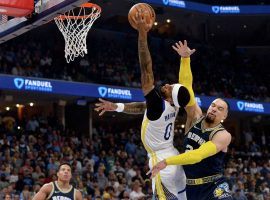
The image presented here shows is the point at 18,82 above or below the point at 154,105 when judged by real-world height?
above

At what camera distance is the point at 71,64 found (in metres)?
20.9

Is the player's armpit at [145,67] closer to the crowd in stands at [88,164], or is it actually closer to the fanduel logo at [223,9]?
the crowd in stands at [88,164]

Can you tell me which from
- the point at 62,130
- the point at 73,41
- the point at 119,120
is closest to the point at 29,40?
the point at 62,130

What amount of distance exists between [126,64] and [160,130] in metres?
17.2

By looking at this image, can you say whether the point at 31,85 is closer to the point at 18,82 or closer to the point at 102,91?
the point at 18,82

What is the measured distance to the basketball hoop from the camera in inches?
384

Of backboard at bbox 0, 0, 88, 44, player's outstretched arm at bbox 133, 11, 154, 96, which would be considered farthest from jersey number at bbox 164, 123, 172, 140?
backboard at bbox 0, 0, 88, 44

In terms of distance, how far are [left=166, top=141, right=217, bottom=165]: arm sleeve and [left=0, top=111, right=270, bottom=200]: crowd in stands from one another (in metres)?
8.04

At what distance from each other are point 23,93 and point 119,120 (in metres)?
6.51

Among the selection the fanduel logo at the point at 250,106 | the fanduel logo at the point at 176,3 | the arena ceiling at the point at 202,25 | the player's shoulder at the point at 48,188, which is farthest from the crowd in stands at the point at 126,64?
the player's shoulder at the point at 48,188

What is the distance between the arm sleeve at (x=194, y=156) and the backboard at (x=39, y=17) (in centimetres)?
231

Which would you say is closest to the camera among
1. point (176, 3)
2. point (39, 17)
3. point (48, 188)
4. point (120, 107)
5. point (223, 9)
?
point (120, 107)

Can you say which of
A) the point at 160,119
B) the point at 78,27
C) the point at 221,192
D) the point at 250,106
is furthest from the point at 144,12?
the point at 250,106

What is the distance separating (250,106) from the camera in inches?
919
